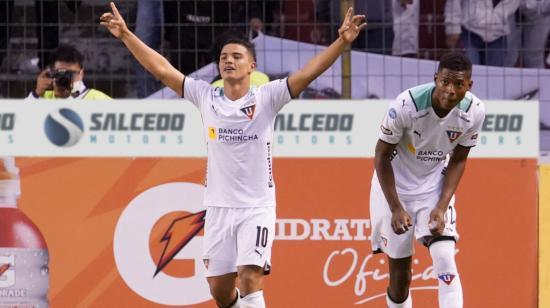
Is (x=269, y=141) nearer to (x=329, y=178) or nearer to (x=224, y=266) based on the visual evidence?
(x=224, y=266)

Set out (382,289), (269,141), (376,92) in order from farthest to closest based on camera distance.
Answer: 1. (376,92)
2. (382,289)
3. (269,141)

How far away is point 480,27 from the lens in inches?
500

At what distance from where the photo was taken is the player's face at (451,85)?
28.7 ft

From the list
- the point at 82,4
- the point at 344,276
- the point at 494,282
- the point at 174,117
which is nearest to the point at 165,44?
the point at 82,4

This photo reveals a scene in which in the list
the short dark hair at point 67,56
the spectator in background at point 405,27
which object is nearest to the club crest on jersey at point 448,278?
the short dark hair at point 67,56

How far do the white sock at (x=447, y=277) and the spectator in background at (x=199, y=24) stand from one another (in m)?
4.04

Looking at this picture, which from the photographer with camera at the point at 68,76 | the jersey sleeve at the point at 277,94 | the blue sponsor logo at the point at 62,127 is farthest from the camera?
the photographer with camera at the point at 68,76

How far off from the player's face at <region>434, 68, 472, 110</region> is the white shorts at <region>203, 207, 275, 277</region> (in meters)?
1.35

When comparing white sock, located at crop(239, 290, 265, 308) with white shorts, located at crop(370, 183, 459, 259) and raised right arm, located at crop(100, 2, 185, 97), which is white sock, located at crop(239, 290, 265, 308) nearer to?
white shorts, located at crop(370, 183, 459, 259)

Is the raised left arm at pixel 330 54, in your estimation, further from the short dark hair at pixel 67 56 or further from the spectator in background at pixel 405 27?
the spectator in background at pixel 405 27

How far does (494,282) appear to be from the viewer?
10.6m

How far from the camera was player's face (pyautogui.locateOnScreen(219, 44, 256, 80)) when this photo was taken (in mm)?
8812

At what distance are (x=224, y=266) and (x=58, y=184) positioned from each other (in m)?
2.32

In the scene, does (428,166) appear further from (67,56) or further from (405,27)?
(405,27)
